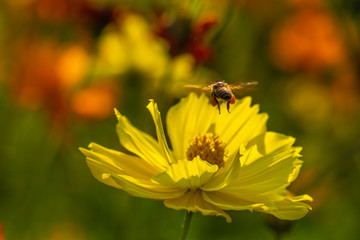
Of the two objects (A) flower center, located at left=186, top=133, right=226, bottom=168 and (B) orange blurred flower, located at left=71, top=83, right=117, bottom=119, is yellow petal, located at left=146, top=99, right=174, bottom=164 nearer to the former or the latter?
(A) flower center, located at left=186, top=133, right=226, bottom=168

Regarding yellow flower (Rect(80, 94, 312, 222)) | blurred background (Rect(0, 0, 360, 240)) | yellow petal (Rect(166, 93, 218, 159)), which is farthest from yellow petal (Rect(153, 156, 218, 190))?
blurred background (Rect(0, 0, 360, 240))

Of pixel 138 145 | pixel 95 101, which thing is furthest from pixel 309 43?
pixel 138 145

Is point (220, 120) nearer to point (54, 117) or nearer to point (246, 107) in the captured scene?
point (246, 107)

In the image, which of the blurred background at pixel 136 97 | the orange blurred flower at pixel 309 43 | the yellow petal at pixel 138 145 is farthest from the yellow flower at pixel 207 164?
the orange blurred flower at pixel 309 43

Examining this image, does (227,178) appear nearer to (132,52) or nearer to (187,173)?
(187,173)

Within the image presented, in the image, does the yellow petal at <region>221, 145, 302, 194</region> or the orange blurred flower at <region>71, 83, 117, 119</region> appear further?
the orange blurred flower at <region>71, 83, 117, 119</region>
